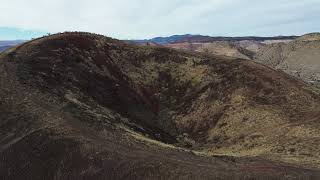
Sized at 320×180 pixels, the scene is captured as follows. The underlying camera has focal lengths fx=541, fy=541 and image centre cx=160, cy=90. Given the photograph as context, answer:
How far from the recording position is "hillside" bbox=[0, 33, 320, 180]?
41.7 metres

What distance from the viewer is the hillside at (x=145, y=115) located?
137 feet

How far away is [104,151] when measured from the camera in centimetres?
4184

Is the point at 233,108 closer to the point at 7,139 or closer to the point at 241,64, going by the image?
the point at 241,64

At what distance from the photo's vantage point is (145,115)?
225ft

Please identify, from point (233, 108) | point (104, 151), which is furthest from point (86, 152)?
point (233, 108)

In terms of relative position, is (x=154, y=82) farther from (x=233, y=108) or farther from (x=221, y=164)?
(x=221, y=164)

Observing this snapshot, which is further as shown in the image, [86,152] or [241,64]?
→ [241,64]

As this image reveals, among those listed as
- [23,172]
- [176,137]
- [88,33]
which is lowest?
[176,137]

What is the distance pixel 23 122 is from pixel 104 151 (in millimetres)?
10197

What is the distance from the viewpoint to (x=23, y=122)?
1893 inches

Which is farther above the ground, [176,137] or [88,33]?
[88,33]

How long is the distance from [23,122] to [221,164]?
59.2 feet

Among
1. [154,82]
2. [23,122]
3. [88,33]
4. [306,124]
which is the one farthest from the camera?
[88,33]

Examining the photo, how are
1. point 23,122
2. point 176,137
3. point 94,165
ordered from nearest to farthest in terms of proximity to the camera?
point 94,165
point 23,122
point 176,137
